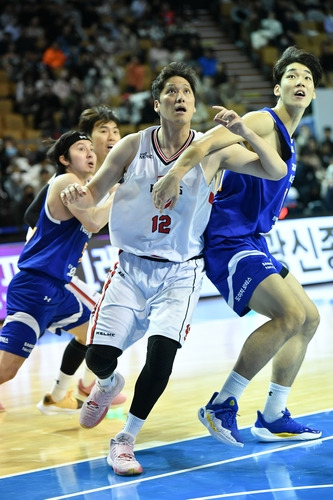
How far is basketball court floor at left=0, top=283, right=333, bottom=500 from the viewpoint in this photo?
426 cm

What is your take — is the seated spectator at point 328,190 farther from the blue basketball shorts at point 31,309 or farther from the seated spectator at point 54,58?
the blue basketball shorts at point 31,309

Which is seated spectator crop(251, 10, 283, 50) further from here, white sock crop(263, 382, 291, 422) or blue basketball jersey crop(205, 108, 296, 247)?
white sock crop(263, 382, 291, 422)

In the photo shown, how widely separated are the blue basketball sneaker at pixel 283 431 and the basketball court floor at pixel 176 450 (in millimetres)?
50

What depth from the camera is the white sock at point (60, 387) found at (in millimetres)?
6172

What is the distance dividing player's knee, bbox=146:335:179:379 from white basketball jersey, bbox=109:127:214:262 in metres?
0.49

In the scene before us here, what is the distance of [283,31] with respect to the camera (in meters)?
20.8

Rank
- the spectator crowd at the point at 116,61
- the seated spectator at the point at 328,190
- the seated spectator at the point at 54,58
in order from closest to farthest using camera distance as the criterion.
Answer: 1. the seated spectator at the point at 328,190
2. the spectator crowd at the point at 116,61
3. the seated spectator at the point at 54,58

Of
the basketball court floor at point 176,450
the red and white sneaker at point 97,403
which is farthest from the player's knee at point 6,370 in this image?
the red and white sneaker at point 97,403

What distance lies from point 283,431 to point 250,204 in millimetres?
1369

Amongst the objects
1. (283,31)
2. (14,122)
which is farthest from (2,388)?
(283,31)

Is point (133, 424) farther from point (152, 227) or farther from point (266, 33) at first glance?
point (266, 33)

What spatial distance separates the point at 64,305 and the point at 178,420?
1098 mm

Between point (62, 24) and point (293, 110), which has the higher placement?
point (62, 24)

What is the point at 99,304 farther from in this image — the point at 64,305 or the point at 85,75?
the point at 85,75
